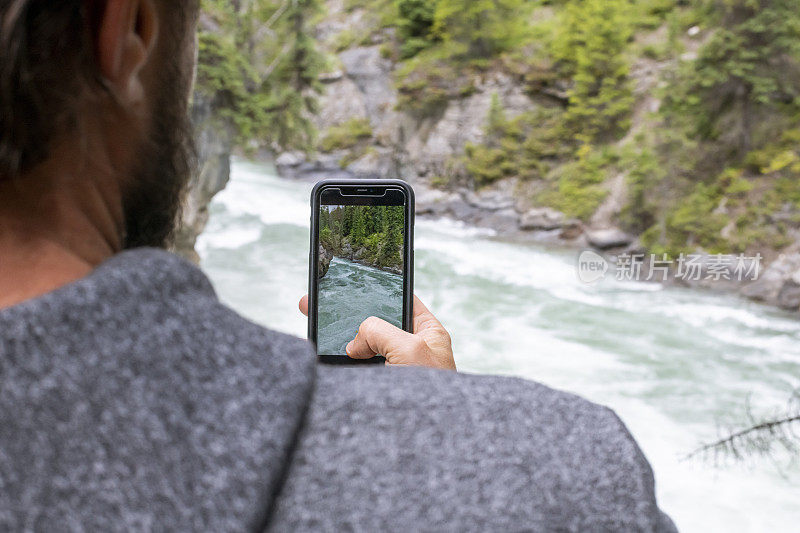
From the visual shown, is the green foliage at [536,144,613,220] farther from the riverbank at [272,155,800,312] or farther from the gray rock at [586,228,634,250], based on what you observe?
the gray rock at [586,228,634,250]

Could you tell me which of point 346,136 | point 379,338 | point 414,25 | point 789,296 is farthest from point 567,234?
point 379,338

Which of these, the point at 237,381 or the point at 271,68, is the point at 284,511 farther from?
the point at 271,68

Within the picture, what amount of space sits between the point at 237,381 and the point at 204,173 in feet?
10.2

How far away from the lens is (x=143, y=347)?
160mm

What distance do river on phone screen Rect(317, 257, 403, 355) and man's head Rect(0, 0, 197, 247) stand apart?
0.27m

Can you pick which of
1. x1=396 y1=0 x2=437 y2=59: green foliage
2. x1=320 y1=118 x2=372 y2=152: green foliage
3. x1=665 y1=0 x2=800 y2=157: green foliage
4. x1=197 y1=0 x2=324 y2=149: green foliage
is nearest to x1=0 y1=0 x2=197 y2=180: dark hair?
x1=197 y1=0 x2=324 y2=149: green foliage

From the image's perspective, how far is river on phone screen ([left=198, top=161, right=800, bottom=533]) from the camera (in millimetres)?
2166

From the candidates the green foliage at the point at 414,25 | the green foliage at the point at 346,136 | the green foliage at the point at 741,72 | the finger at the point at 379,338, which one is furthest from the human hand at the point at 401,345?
the green foliage at the point at 414,25

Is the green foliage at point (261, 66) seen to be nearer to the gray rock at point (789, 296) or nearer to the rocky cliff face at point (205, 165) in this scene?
the rocky cliff face at point (205, 165)

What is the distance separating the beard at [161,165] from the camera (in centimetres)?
22

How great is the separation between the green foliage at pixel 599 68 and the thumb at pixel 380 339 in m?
6.49

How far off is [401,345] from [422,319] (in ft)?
0.38

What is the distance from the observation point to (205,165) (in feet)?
10.3

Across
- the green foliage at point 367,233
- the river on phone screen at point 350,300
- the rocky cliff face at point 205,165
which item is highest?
the green foliage at point 367,233
